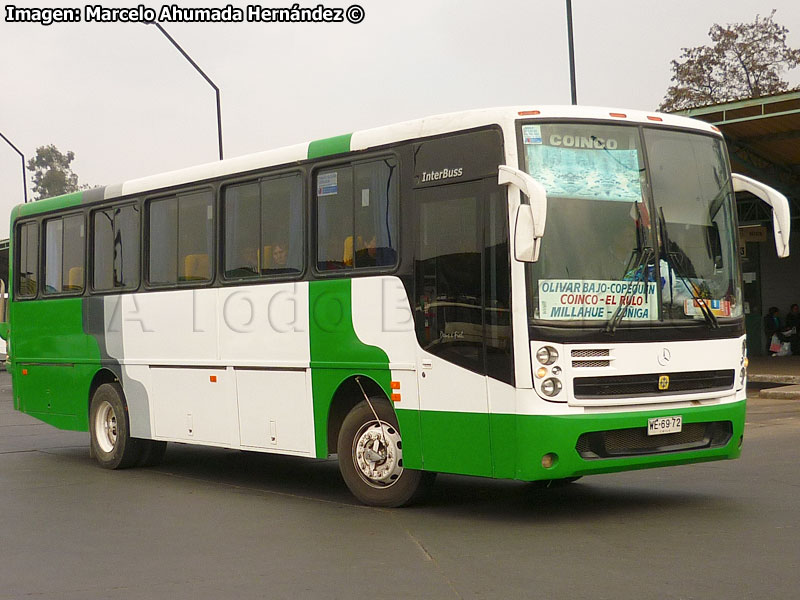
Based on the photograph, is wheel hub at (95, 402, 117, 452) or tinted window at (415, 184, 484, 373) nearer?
tinted window at (415, 184, 484, 373)

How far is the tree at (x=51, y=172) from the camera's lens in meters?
130

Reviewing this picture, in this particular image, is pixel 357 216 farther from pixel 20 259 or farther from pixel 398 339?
pixel 20 259

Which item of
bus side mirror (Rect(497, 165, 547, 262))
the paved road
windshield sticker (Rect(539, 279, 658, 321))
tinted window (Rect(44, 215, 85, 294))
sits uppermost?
tinted window (Rect(44, 215, 85, 294))

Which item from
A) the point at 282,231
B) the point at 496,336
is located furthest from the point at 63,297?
the point at 496,336

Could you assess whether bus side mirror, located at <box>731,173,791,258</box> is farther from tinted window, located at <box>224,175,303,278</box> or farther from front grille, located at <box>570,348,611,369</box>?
tinted window, located at <box>224,175,303,278</box>

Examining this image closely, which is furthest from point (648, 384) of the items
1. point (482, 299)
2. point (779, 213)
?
point (779, 213)

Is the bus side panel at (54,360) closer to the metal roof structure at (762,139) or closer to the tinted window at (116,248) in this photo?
the tinted window at (116,248)

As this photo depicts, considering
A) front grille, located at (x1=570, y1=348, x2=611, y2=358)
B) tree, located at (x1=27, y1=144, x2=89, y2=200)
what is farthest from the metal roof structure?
tree, located at (x1=27, y1=144, x2=89, y2=200)

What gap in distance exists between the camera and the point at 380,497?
10.2m

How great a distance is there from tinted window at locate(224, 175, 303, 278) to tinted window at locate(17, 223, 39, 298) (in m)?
4.56

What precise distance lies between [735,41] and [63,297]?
46875mm

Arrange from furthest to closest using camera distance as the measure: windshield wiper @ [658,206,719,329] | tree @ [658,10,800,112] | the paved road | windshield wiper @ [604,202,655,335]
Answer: tree @ [658,10,800,112] → windshield wiper @ [658,206,719,329] → windshield wiper @ [604,202,655,335] → the paved road

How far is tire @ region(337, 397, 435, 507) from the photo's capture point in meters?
10.1

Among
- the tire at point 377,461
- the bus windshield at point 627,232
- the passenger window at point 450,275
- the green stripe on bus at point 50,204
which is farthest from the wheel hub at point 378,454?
the green stripe on bus at point 50,204
